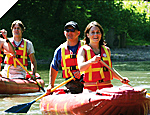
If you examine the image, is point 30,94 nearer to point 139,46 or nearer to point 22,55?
point 22,55

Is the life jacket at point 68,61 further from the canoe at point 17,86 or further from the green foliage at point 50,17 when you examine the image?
the green foliage at point 50,17

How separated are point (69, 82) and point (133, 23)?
2213 centimetres

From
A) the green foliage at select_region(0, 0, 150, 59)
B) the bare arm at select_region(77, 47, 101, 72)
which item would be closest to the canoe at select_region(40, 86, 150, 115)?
the bare arm at select_region(77, 47, 101, 72)

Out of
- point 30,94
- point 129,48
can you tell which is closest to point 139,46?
point 129,48

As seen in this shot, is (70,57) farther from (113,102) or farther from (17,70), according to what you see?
(17,70)

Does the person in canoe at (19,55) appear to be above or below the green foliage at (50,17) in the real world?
below

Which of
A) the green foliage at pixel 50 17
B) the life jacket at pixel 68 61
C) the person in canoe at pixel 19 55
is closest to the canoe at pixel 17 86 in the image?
the person in canoe at pixel 19 55

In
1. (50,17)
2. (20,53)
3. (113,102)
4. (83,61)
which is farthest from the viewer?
(50,17)

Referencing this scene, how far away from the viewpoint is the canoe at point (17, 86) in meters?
9.94

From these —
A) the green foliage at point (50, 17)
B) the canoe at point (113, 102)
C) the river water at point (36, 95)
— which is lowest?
the river water at point (36, 95)

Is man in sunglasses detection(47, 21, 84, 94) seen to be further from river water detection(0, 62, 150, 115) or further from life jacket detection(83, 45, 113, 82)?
river water detection(0, 62, 150, 115)

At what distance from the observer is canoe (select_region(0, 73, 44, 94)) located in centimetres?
994

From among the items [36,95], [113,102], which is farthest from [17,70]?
[113,102]

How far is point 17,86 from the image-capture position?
33.1ft
